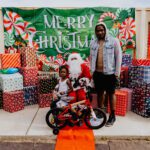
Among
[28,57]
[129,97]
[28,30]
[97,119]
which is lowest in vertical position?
[97,119]

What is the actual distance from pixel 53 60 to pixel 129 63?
2.15 meters

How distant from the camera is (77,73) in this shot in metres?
4.39

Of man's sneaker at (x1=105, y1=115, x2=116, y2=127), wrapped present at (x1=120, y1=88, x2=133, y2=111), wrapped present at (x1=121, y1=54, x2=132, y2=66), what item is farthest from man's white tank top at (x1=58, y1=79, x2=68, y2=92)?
wrapped present at (x1=121, y1=54, x2=132, y2=66)

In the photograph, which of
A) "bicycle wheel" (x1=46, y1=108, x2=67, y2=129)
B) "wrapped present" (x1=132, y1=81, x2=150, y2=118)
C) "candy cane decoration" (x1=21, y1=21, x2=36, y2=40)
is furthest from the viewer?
"candy cane decoration" (x1=21, y1=21, x2=36, y2=40)

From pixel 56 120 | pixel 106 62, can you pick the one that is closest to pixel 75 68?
pixel 106 62

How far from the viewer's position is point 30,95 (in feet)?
18.7

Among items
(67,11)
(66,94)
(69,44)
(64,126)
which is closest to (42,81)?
(66,94)

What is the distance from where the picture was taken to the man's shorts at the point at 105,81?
4430 mm

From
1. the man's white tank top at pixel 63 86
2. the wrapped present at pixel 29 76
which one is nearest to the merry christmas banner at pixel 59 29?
the wrapped present at pixel 29 76

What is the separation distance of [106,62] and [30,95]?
84.8 inches

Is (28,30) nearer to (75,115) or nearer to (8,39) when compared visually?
(8,39)

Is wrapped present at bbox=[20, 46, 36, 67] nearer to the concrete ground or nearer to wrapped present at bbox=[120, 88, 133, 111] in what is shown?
the concrete ground

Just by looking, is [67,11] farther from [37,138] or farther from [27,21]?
[37,138]

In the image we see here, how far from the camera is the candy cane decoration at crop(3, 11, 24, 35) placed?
6.62 meters
